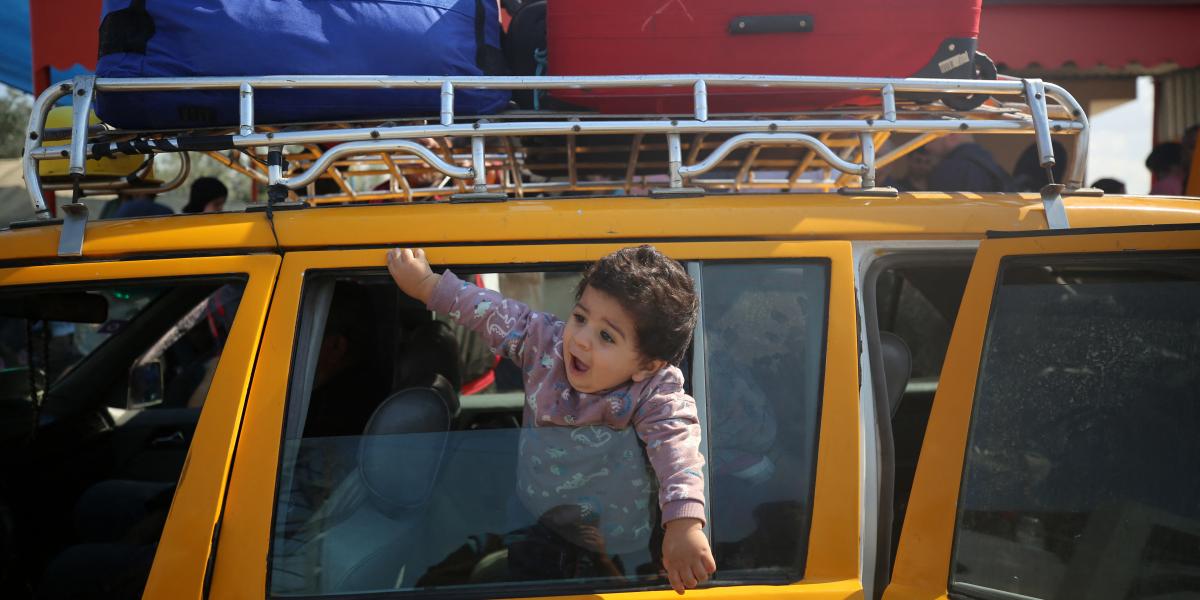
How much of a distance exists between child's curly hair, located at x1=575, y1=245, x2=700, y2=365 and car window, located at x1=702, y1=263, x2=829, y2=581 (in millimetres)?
103

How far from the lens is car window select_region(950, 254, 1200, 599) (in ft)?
5.00

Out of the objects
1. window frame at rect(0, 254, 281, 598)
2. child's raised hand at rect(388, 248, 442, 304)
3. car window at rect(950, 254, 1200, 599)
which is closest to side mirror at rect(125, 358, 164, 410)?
window frame at rect(0, 254, 281, 598)

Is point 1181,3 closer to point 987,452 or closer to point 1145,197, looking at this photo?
point 1145,197

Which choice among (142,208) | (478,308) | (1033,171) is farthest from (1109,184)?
(142,208)

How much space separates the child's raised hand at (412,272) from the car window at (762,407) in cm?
59

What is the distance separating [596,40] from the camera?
2176mm

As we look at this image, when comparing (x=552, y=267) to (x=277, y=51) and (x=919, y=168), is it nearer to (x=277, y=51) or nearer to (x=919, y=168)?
(x=277, y=51)

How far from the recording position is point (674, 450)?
166cm

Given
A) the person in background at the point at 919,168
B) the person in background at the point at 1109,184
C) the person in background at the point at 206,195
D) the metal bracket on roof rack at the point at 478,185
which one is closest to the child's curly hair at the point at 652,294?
the metal bracket on roof rack at the point at 478,185

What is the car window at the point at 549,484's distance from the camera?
5.53ft

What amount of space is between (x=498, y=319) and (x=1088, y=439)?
1203 mm

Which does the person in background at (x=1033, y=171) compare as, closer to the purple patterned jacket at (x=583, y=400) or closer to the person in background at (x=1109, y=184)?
the person in background at (x=1109, y=184)

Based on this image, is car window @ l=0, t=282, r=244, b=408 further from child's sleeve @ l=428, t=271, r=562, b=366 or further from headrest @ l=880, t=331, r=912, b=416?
headrest @ l=880, t=331, r=912, b=416

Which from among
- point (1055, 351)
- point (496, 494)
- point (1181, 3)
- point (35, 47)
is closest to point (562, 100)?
Result: point (496, 494)
